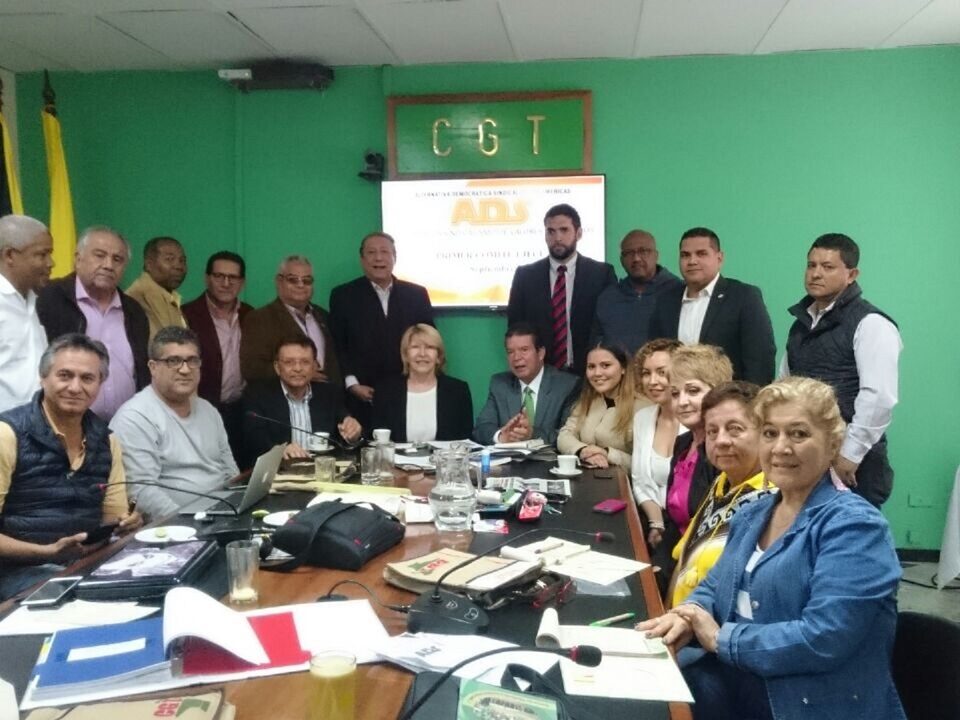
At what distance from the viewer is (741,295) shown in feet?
11.3

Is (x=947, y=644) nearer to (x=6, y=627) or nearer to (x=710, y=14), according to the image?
(x=6, y=627)

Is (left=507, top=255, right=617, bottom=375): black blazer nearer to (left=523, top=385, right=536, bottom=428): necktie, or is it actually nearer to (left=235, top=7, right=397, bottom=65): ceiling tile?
(left=523, top=385, right=536, bottom=428): necktie

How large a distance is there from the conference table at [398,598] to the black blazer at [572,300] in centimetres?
157

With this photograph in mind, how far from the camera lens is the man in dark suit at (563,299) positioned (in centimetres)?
404

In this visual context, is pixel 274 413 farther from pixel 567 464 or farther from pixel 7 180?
pixel 7 180

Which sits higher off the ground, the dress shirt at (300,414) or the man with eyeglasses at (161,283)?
the man with eyeglasses at (161,283)

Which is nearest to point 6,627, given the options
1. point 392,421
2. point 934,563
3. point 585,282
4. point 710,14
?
point 392,421

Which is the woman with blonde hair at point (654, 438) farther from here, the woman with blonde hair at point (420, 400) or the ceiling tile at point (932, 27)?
the ceiling tile at point (932, 27)

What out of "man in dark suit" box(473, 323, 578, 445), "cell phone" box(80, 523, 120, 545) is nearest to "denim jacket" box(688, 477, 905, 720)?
"cell phone" box(80, 523, 120, 545)

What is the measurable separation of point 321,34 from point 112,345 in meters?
1.85

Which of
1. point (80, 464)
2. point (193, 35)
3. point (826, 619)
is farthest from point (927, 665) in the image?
point (193, 35)

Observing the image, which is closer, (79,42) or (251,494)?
(251,494)

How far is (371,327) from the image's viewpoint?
4.11 meters

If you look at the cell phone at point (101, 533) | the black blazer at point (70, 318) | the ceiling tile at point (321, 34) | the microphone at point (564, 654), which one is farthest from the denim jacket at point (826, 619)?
the ceiling tile at point (321, 34)
